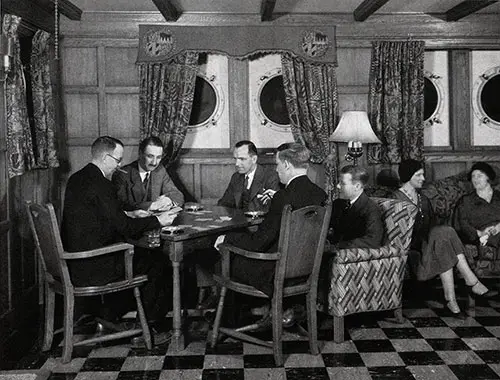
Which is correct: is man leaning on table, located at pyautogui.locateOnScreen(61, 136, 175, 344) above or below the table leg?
above

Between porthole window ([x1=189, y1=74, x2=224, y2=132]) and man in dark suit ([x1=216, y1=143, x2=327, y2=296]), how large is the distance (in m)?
2.79

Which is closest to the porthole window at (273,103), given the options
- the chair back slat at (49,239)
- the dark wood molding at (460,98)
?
the dark wood molding at (460,98)

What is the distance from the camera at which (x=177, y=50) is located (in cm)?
676

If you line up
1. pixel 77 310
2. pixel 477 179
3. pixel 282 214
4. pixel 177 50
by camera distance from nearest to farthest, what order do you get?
pixel 282 214 < pixel 77 310 < pixel 477 179 < pixel 177 50

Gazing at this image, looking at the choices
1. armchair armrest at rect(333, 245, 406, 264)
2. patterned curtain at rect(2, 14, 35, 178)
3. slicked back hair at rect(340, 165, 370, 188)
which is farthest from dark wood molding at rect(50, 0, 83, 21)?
armchair armrest at rect(333, 245, 406, 264)

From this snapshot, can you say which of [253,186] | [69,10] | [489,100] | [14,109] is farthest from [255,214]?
[489,100]

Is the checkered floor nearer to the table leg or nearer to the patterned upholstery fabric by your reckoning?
the table leg

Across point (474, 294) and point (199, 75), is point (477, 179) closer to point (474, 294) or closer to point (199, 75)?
point (474, 294)

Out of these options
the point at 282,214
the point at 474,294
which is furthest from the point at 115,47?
the point at 474,294

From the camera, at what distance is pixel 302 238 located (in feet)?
13.6

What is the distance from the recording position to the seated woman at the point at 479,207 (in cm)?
601

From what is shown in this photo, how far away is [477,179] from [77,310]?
415cm

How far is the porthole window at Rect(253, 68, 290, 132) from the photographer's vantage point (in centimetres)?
709

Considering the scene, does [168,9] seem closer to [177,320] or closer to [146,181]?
[146,181]
